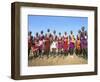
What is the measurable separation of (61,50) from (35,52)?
14cm

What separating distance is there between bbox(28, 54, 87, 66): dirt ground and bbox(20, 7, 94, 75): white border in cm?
2

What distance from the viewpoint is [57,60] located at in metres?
1.35

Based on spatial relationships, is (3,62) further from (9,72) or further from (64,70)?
(64,70)

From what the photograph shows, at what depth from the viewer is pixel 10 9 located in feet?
4.23

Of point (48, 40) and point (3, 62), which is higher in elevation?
point (48, 40)

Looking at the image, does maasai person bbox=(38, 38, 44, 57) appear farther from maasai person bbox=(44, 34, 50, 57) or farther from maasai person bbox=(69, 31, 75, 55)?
maasai person bbox=(69, 31, 75, 55)

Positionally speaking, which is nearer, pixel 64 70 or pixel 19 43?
pixel 19 43

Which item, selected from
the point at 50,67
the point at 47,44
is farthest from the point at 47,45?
the point at 50,67

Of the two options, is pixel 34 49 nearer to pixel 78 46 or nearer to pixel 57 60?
pixel 57 60

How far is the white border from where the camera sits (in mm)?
1271

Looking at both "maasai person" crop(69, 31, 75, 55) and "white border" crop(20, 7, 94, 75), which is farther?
"maasai person" crop(69, 31, 75, 55)

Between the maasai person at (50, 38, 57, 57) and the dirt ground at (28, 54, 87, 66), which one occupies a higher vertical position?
the maasai person at (50, 38, 57, 57)

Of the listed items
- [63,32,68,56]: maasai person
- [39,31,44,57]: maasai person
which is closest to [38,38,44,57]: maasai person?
[39,31,44,57]: maasai person

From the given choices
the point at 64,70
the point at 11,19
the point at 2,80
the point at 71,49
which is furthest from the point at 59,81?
the point at 11,19
